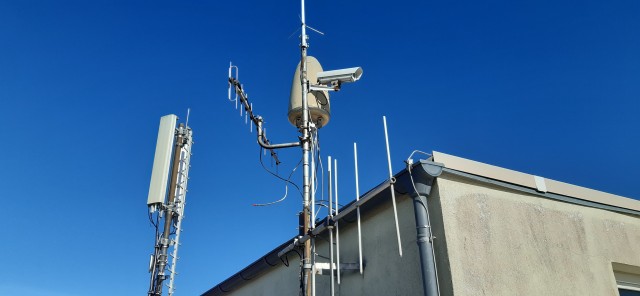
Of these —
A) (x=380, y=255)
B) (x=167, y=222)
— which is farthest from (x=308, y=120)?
(x=167, y=222)

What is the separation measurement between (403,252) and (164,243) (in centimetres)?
971

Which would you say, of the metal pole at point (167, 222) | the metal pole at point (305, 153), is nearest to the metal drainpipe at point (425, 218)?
the metal pole at point (305, 153)

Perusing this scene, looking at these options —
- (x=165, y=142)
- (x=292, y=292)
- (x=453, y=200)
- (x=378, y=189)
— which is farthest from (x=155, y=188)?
(x=453, y=200)

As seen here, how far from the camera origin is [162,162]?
15.1 m

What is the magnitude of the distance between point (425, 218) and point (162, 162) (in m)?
10.9

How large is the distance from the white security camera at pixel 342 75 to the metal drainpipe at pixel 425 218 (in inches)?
76.2

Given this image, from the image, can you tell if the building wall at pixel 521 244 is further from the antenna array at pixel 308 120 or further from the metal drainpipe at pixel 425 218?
the antenna array at pixel 308 120

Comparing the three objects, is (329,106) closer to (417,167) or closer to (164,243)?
(417,167)

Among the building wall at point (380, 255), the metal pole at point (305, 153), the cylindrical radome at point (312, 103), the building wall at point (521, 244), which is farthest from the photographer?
the cylindrical radome at point (312, 103)

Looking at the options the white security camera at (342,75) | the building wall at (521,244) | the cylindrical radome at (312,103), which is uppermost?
the cylindrical radome at (312,103)

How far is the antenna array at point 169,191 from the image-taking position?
46.2 feet

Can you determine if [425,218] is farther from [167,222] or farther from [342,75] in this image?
[167,222]

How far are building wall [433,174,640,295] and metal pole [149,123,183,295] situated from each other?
33.1 feet

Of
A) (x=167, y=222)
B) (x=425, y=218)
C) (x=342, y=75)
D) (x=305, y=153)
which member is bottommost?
(x=425, y=218)
